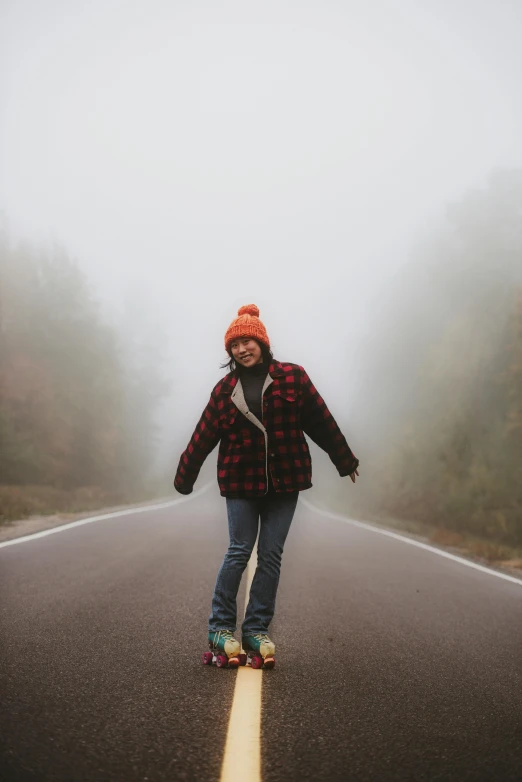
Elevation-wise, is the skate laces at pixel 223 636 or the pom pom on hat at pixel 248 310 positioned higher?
the pom pom on hat at pixel 248 310

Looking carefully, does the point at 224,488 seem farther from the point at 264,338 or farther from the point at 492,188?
the point at 492,188

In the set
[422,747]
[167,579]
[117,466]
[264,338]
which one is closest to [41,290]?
[117,466]

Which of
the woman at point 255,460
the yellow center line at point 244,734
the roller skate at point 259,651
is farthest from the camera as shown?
the woman at point 255,460

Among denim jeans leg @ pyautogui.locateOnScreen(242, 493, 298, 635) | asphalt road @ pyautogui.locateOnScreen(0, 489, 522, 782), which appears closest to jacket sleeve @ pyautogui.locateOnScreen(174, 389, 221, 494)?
denim jeans leg @ pyautogui.locateOnScreen(242, 493, 298, 635)

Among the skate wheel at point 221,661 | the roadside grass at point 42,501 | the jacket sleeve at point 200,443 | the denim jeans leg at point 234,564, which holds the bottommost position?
the roadside grass at point 42,501

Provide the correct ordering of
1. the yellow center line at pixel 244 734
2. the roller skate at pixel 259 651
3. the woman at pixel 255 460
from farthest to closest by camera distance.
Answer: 1. the woman at pixel 255 460
2. the roller skate at pixel 259 651
3. the yellow center line at pixel 244 734

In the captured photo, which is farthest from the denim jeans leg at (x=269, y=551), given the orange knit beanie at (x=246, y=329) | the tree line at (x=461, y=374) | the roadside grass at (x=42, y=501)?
the tree line at (x=461, y=374)

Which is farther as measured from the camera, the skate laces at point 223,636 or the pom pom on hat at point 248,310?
the pom pom on hat at point 248,310

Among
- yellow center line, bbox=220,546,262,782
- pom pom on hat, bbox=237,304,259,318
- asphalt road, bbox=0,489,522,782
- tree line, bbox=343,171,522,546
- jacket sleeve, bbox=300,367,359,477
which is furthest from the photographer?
tree line, bbox=343,171,522,546

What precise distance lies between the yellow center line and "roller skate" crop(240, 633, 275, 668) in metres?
0.10

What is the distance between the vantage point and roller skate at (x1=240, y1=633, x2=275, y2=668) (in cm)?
360

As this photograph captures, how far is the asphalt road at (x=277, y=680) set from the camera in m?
2.33

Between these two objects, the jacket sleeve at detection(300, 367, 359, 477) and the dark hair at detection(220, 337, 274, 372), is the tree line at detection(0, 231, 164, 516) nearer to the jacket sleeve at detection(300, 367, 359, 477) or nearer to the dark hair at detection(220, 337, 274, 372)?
the dark hair at detection(220, 337, 274, 372)

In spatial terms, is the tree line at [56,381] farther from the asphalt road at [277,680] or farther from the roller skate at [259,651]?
the roller skate at [259,651]
